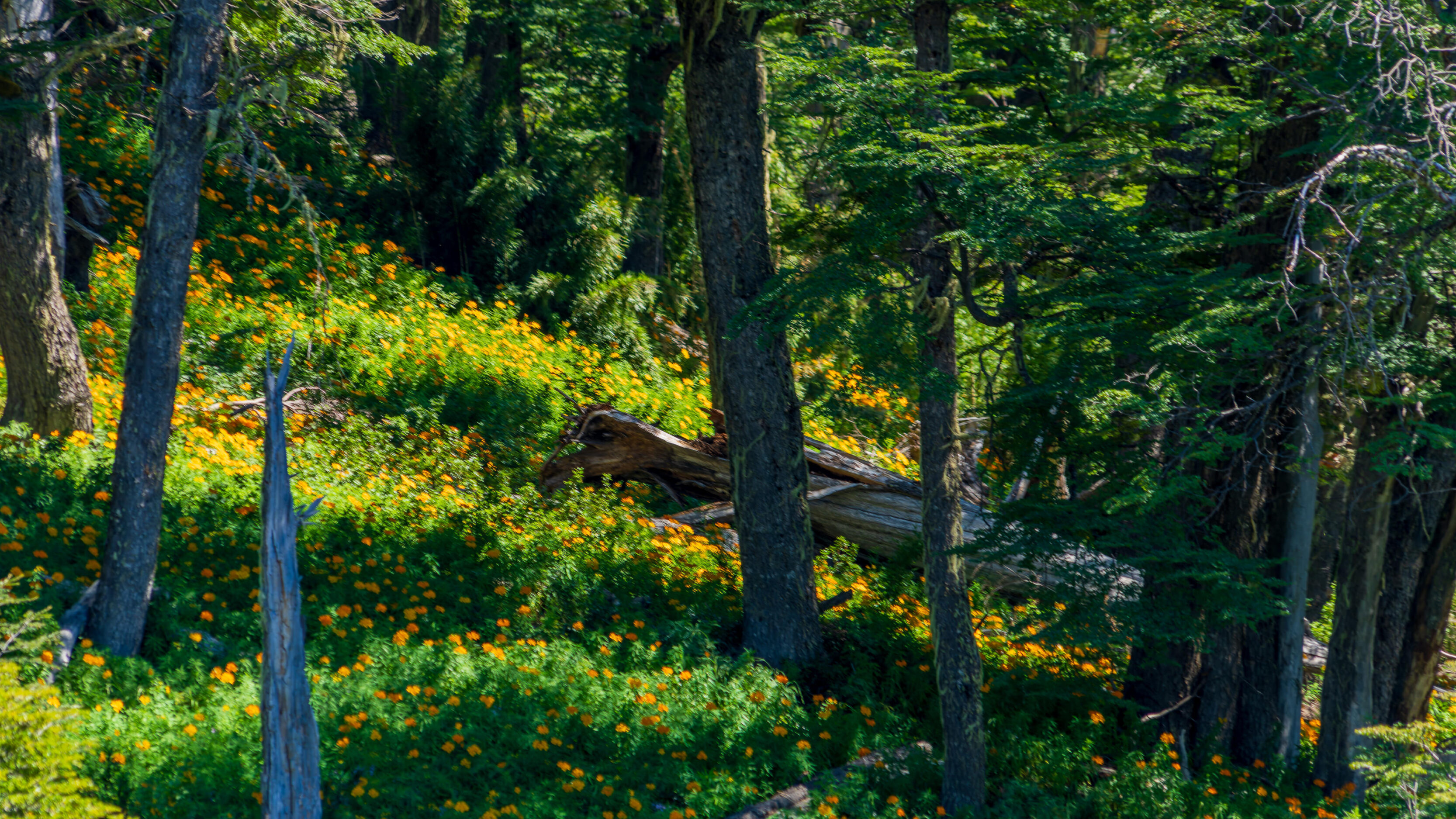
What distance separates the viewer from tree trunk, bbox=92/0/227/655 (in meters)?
5.58

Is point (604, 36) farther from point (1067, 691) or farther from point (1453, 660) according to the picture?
point (1453, 660)

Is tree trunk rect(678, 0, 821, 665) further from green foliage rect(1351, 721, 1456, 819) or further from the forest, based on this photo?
green foliage rect(1351, 721, 1456, 819)

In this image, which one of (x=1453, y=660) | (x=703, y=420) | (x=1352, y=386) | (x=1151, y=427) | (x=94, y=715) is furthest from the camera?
(x=703, y=420)

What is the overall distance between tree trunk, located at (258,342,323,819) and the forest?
0.02 m

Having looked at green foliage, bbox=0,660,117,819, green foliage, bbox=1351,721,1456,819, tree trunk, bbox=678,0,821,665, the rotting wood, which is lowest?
the rotting wood

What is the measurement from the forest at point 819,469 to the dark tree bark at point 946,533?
0.10 feet

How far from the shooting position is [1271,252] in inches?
274

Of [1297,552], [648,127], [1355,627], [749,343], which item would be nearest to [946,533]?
[749,343]

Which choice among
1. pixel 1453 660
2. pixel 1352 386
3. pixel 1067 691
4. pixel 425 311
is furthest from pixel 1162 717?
pixel 425 311

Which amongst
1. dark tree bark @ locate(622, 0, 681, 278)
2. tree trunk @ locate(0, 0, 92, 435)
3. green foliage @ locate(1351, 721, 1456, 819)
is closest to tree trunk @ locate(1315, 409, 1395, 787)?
green foliage @ locate(1351, 721, 1456, 819)

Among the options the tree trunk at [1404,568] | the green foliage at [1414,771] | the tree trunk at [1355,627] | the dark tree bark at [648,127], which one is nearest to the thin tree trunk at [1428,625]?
the tree trunk at [1404,568]

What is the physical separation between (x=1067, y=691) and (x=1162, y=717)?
38.3 inches

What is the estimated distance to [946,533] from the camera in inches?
231

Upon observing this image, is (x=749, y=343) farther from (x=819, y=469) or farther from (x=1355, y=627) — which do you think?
(x=1355, y=627)
